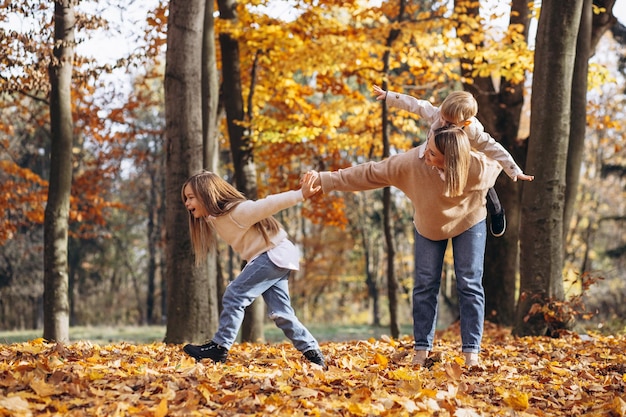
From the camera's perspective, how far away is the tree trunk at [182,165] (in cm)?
822

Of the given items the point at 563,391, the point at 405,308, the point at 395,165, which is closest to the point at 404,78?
the point at 395,165

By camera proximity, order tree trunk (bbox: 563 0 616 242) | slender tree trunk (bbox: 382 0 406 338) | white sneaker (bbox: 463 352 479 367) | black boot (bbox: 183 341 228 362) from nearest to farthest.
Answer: black boot (bbox: 183 341 228 362), white sneaker (bbox: 463 352 479 367), tree trunk (bbox: 563 0 616 242), slender tree trunk (bbox: 382 0 406 338)

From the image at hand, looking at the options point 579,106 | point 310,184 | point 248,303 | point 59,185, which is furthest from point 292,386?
point 579,106

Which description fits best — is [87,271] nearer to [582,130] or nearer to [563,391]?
[582,130]

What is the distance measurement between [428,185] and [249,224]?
1.39 meters

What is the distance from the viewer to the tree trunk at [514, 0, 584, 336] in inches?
337

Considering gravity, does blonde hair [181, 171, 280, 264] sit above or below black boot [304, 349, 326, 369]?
above

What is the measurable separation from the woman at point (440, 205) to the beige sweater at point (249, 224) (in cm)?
45

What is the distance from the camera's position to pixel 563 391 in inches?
190

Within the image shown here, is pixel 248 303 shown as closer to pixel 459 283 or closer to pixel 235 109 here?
pixel 459 283

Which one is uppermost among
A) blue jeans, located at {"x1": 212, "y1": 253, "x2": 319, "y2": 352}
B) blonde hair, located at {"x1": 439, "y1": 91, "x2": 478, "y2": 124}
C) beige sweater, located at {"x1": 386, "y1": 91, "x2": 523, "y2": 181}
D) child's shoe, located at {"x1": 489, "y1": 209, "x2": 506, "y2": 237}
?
blonde hair, located at {"x1": 439, "y1": 91, "x2": 478, "y2": 124}

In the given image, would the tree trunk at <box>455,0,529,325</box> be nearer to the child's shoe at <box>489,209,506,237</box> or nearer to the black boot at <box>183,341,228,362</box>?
the child's shoe at <box>489,209,506,237</box>

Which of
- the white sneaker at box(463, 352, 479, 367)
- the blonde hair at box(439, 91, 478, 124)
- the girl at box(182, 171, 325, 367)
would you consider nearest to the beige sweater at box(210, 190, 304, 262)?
the girl at box(182, 171, 325, 367)

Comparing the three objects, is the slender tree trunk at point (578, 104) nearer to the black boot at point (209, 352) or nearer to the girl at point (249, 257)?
the girl at point (249, 257)
